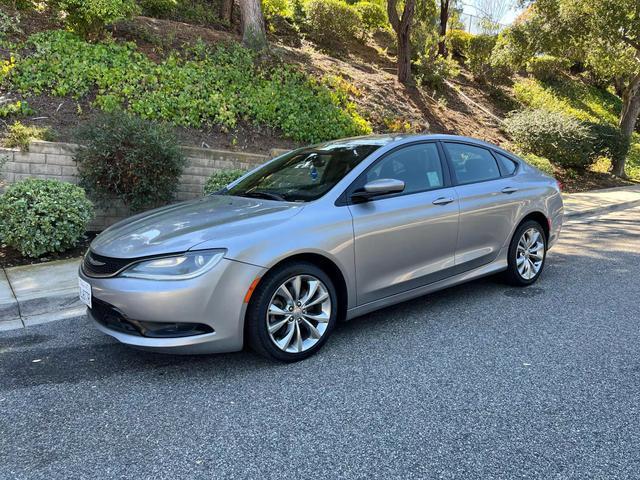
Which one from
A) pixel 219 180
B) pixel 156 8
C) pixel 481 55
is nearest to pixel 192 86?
pixel 219 180

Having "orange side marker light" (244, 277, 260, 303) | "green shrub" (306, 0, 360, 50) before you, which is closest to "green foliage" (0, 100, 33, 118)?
"orange side marker light" (244, 277, 260, 303)

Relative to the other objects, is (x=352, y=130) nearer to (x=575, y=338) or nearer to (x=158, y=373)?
(x=575, y=338)

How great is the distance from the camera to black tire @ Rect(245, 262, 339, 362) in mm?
3299

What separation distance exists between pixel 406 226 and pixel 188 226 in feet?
5.52

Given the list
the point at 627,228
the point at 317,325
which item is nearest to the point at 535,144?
the point at 627,228

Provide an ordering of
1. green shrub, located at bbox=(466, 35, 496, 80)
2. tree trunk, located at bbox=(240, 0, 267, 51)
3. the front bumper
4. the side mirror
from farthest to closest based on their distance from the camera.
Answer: green shrub, located at bbox=(466, 35, 496, 80) → tree trunk, located at bbox=(240, 0, 267, 51) → the side mirror → the front bumper

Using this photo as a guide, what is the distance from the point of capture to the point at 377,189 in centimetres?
380

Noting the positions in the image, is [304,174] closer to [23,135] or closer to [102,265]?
[102,265]

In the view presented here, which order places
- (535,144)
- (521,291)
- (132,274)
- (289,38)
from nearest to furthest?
(132,274) < (521,291) < (535,144) < (289,38)

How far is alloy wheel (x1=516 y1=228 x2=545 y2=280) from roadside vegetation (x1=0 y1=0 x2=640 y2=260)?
4146 millimetres

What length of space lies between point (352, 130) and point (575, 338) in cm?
737

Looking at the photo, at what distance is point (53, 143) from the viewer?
6812 mm

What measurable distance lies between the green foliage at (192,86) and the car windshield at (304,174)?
4.80 m

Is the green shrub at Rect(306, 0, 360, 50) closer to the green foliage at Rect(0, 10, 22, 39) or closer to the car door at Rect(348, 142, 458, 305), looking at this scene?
the green foliage at Rect(0, 10, 22, 39)
